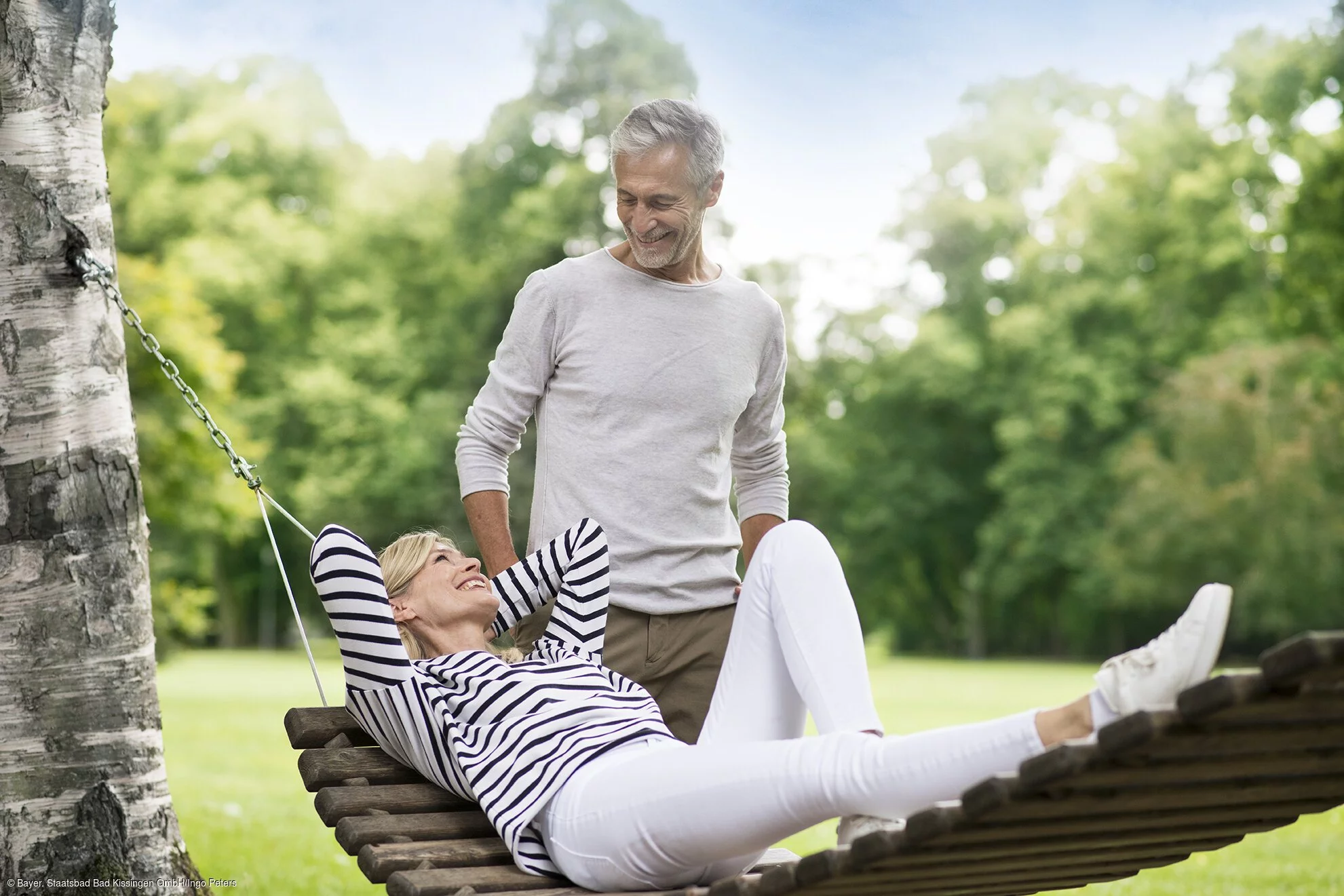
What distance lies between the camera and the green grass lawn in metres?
6.72

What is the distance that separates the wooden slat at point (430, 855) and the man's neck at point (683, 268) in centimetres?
152

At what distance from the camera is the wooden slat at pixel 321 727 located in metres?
3.77

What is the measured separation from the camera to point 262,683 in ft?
80.4

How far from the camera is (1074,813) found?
2.51 metres

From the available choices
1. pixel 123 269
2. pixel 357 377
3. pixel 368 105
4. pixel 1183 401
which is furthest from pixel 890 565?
pixel 123 269

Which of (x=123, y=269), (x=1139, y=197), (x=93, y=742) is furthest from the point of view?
(x=1139, y=197)

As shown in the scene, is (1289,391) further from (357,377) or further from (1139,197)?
(357,377)

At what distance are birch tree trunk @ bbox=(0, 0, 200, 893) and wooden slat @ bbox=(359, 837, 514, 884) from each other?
100cm

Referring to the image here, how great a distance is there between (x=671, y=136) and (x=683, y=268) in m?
0.39

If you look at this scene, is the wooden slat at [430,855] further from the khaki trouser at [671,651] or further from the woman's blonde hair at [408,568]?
the khaki trouser at [671,651]

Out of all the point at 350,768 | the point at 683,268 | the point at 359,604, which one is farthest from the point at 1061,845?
the point at 683,268

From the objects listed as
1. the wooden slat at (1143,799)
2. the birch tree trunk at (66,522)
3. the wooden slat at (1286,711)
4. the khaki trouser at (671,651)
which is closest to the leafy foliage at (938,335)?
the birch tree trunk at (66,522)

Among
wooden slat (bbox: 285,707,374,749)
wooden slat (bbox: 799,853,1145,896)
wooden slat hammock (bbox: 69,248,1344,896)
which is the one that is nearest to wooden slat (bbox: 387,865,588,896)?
wooden slat hammock (bbox: 69,248,1344,896)

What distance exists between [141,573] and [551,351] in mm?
1250
